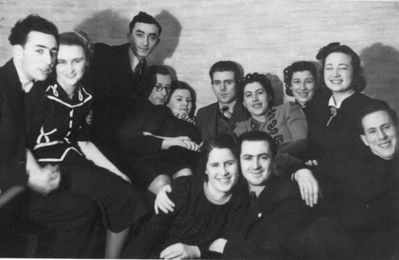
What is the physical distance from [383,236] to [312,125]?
436 millimetres

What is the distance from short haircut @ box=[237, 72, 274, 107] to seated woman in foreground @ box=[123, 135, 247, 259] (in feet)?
0.84

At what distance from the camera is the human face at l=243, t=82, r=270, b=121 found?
65.5 inches

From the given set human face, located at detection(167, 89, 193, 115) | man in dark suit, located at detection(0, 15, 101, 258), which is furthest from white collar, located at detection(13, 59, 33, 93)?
human face, located at detection(167, 89, 193, 115)

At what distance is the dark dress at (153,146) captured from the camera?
5.30 feet

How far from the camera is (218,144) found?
1.61 meters

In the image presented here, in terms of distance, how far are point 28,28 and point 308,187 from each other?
3.47ft

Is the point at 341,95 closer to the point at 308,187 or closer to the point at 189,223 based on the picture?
the point at 308,187

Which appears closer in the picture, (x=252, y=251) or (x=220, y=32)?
(x=252, y=251)

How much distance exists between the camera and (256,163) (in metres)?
1.56

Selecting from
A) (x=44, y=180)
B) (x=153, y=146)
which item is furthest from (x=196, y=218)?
(x=44, y=180)

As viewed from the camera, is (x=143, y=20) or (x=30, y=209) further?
(x=143, y=20)

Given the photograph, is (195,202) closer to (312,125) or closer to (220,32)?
(312,125)

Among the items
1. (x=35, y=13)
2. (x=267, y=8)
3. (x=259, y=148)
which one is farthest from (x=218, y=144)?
(x=35, y=13)

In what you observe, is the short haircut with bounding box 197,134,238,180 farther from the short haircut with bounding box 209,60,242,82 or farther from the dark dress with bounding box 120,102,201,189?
the short haircut with bounding box 209,60,242,82
